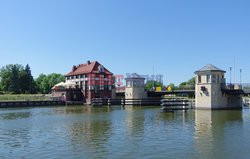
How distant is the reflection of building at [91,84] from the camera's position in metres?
82.2

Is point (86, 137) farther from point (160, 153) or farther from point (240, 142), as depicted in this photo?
point (240, 142)

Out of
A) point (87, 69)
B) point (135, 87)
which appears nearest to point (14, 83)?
point (87, 69)

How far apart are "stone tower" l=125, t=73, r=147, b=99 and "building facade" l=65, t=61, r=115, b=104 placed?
7.98 meters

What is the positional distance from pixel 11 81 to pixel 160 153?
4193 inches

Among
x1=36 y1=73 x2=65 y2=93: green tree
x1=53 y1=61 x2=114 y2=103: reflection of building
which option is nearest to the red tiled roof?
x1=53 y1=61 x2=114 y2=103: reflection of building

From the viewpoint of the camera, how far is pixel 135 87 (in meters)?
78.1

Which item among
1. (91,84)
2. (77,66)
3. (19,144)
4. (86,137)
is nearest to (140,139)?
(86,137)

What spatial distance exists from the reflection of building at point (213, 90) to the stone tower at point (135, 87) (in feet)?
79.5

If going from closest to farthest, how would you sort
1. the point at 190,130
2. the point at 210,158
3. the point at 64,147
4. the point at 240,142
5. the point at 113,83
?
1. the point at 210,158
2. the point at 64,147
3. the point at 240,142
4. the point at 190,130
5. the point at 113,83

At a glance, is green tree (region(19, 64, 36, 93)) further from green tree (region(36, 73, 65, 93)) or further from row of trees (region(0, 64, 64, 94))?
green tree (region(36, 73, 65, 93))

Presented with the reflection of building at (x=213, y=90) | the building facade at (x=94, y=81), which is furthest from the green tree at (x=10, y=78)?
the reflection of building at (x=213, y=90)

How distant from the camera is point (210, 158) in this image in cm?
1698

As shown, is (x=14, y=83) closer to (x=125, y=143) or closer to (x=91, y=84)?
(x=91, y=84)

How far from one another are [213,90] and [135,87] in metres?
27.4
